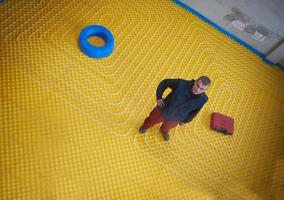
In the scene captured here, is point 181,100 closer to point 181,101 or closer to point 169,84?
point 181,101

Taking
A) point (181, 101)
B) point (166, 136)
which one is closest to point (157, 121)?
point (166, 136)

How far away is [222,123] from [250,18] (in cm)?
210

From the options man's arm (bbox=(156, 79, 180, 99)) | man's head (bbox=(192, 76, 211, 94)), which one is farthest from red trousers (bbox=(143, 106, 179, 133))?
man's head (bbox=(192, 76, 211, 94))

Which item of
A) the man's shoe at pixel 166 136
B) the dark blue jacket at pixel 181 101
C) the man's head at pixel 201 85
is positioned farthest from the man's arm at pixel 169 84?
the man's shoe at pixel 166 136

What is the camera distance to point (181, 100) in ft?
10.9

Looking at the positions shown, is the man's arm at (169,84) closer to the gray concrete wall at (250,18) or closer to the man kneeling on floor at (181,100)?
the man kneeling on floor at (181,100)

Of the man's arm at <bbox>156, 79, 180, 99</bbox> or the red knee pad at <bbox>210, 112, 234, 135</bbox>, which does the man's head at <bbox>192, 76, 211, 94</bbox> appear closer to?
the man's arm at <bbox>156, 79, 180, 99</bbox>

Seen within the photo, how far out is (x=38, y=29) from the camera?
4723mm

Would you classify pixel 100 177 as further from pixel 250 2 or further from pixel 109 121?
pixel 250 2

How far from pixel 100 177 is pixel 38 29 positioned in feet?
8.97

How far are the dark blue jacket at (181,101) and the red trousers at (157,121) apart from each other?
0.18 metres

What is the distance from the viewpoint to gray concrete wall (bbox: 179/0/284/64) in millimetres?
4875

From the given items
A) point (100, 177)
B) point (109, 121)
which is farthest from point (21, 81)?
point (100, 177)

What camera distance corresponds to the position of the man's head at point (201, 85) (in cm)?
296
